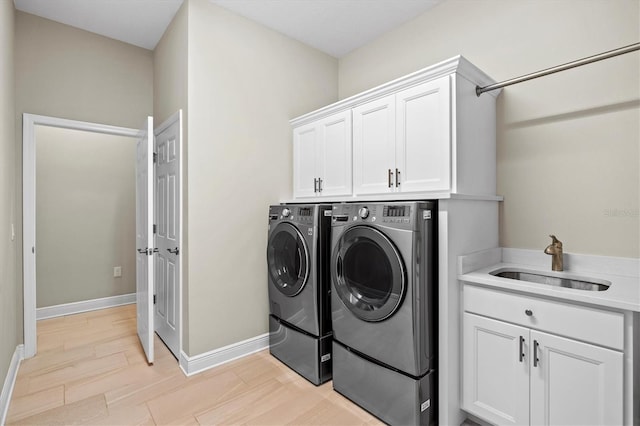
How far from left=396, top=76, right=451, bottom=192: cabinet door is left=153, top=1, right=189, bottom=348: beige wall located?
61.5 inches

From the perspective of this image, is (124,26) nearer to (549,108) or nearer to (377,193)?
(377,193)

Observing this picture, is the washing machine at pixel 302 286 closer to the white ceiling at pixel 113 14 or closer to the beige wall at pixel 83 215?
the white ceiling at pixel 113 14

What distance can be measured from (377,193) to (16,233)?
9.60ft

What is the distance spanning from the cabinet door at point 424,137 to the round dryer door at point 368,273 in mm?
436

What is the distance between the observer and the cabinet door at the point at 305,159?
2.79 metres

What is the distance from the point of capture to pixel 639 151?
1716 millimetres

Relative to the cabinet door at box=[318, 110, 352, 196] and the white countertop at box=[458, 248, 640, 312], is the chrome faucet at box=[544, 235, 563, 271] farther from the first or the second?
the cabinet door at box=[318, 110, 352, 196]

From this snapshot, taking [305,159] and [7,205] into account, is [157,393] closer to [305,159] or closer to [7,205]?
[7,205]

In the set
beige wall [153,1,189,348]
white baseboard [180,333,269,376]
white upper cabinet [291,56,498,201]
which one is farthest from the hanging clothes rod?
white baseboard [180,333,269,376]

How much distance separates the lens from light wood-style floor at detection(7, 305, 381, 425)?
192cm

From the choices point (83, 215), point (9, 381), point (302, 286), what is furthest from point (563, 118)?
point (83, 215)

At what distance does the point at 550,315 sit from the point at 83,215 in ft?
15.4

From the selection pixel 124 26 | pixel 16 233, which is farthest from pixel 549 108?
pixel 16 233

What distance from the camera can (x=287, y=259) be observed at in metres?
2.56
